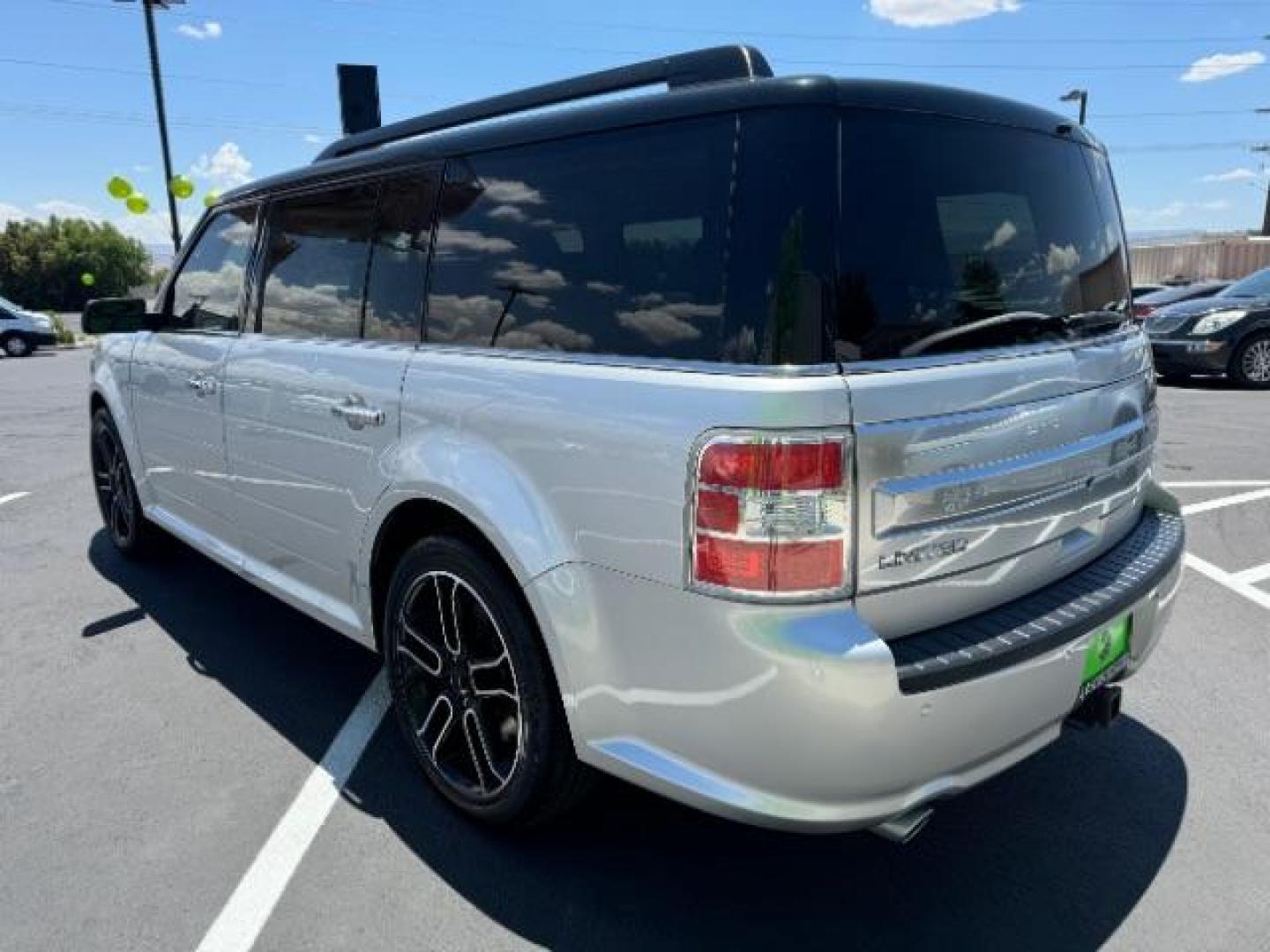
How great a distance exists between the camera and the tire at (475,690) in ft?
7.79

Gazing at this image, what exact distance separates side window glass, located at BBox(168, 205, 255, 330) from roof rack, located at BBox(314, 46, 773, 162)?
83cm

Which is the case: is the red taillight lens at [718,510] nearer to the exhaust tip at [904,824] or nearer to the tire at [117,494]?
the exhaust tip at [904,824]

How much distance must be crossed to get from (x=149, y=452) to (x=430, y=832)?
2.74 meters

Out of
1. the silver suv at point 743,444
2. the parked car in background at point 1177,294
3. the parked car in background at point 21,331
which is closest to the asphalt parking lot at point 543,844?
the silver suv at point 743,444

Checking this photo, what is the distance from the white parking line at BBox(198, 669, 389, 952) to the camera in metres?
2.28

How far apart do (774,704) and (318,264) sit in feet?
7.61

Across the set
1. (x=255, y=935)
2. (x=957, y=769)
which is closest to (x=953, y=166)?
(x=957, y=769)

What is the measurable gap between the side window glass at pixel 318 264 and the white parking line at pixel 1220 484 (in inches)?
232

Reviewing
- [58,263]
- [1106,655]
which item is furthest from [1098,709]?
[58,263]

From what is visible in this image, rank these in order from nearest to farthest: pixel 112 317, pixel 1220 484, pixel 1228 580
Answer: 1. pixel 112 317
2. pixel 1228 580
3. pixel 1220 484

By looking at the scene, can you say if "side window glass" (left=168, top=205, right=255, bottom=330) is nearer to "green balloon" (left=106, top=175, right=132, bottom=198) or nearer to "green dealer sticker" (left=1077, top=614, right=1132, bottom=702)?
"green dealer sticker" (left=1077, top=614, right=1132, bottom=702)

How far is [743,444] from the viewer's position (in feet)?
5.99

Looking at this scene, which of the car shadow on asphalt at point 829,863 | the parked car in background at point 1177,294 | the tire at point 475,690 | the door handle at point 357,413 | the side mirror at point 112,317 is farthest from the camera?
the parked car in background at point 1177,294

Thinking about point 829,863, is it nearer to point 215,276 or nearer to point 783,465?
point 783,465
